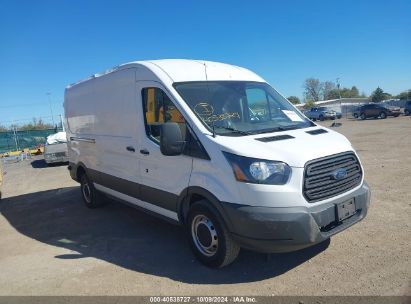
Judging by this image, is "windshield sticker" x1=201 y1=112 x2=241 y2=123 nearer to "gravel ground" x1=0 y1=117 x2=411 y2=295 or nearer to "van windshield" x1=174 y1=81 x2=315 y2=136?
"van windshield" x1=174 y1=81 x2=315 y2=136

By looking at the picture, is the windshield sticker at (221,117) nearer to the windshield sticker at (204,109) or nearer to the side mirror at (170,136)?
the windshield sticker at (204,109)

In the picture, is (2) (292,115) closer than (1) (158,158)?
No

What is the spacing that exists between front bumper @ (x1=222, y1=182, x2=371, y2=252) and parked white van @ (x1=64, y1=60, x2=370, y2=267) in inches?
0.4

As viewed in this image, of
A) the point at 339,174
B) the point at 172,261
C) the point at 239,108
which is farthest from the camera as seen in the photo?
the point at 239,108

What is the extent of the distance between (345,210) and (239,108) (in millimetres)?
1804

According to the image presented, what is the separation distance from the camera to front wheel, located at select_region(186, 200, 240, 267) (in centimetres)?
399

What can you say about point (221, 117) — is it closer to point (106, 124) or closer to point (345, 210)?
point (345, 210)

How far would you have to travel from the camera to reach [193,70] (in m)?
4.94

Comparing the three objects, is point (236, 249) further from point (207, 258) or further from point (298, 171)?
point (298, 171)

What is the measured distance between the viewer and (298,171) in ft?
12.0

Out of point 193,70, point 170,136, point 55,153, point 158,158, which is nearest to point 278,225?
point 170,136

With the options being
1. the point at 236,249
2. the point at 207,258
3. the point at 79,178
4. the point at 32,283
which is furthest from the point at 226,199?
the point at 79,178

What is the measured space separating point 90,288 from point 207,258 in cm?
138

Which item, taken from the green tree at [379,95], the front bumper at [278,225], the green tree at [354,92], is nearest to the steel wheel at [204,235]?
the front bumper at [278,225]
